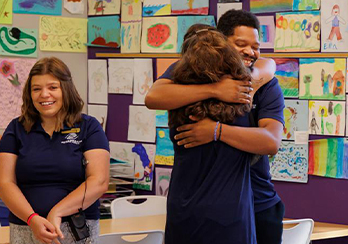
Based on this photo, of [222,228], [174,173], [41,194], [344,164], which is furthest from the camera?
[344,164]

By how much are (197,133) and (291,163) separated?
1768 millimetres

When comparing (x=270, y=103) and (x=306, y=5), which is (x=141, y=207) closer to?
(x=306, y=5)

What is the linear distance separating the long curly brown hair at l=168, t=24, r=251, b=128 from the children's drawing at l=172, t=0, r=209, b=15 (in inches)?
73.0

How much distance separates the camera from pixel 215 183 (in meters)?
1.57

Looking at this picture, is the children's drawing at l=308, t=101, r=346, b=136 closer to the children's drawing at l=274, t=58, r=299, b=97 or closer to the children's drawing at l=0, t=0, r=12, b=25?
the children's drawing at l=274, t=58, r=299, b=97

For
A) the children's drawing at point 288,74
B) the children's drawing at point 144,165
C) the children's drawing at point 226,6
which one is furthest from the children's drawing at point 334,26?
the children's drawing at point 144,165

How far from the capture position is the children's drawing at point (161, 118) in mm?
3650

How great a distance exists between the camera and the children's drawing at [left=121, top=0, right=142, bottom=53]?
12.3ft

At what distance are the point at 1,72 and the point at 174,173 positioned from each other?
2302 mm

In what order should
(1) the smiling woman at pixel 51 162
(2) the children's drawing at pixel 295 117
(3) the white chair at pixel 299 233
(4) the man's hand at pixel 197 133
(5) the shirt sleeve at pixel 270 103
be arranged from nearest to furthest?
1. (4) the man's hand at pixel 197 133
2. (5) the shirt sleeve at pixel 270 103
3. (1) the smiling woman at pixel 51 162
4. (3) the white chair at pixel 299 233
5. (2) the children's drawing at pixel 295 117

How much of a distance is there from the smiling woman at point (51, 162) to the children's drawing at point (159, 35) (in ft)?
4.88

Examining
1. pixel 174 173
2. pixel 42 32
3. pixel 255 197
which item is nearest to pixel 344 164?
pixel 255 197

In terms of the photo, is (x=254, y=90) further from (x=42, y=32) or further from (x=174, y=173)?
(x=42, y=32)

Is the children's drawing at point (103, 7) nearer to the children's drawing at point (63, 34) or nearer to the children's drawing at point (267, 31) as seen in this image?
the children's drawing at point (63, 34)
